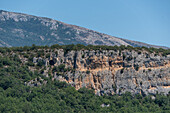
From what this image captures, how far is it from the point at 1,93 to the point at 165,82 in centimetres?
3779

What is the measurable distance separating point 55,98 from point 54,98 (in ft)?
1.03

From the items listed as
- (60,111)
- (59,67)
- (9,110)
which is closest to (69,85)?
(59,67)

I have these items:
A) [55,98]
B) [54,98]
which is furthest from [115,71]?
[54,98]

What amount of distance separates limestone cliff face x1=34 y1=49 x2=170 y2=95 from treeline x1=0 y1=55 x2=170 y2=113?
1800 millimetres

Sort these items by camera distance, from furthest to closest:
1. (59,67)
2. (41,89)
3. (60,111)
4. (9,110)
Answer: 1. (59,67)
2. (41,89)
3. (60,111)
4. (9,110)

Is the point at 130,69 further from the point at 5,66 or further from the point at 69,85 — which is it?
the point at 5,66

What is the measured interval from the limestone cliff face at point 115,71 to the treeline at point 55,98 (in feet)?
5.90

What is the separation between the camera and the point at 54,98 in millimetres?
84938

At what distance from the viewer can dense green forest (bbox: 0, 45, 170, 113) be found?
80.6 m

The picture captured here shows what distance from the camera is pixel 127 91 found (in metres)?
93.4

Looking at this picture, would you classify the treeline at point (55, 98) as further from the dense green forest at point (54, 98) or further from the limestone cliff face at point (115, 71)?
the limestone cliff face at point (115, 71)

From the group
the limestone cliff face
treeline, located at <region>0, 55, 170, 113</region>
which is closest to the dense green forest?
treeline, located at <region>0, 55, 170, 113</region>

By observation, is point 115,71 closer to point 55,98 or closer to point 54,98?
point 55,98

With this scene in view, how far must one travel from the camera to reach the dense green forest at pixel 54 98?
80.6 metres
